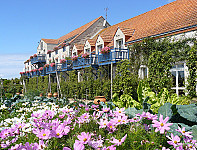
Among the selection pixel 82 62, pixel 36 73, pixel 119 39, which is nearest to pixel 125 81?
pixel 119 39

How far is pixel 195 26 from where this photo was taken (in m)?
10.7

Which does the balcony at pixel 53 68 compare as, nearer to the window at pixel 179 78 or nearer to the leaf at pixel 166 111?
the window at pixel 179 78

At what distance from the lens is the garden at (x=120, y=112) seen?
1.73 metres

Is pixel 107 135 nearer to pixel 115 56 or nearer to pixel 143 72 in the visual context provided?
pixel 143 72

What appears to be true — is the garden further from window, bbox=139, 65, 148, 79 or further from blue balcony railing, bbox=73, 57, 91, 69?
blue balcony railing, bbox=73, 57, 91, 69

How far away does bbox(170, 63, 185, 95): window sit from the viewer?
1126 centimetres

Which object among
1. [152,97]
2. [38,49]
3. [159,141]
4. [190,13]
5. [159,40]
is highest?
[38,49]

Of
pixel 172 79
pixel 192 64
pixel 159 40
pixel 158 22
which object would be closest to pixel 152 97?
pixel 192 64

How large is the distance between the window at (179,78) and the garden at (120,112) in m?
0.43

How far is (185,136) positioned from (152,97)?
2.18 metres

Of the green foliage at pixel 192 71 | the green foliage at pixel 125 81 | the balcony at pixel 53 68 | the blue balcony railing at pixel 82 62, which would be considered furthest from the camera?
the balcony at pixel 53 68

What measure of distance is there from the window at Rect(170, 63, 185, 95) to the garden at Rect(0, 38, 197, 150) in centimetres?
43

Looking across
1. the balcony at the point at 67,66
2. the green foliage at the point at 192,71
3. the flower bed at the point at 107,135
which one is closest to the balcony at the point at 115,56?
the green foliage at the point at 192,71

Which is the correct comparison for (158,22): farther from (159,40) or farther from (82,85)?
(82,85)
